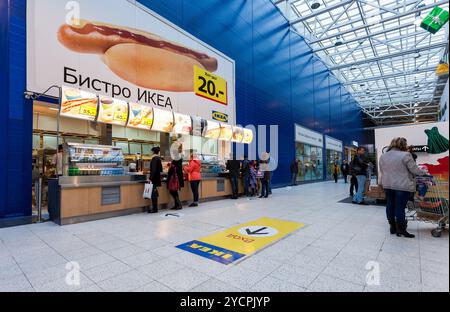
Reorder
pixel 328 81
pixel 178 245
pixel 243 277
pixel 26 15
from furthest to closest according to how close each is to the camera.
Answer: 1. pixel 328 81
2. pixel 26 15
3. pixel 178 245
4. pixel 243 277

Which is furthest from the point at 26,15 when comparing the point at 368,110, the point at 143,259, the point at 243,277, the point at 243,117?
the point at 368,110

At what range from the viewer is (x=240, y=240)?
345 centimetres

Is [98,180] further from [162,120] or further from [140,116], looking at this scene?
[162,120]

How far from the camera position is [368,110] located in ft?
101

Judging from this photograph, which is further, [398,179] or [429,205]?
[429,205]

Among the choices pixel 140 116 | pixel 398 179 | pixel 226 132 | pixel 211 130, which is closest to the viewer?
pixel 398 179

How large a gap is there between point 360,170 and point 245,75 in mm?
6072

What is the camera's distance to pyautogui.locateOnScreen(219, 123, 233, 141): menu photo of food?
8686 millimetres

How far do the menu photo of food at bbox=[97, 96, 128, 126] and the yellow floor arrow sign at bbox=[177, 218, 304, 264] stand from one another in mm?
3642

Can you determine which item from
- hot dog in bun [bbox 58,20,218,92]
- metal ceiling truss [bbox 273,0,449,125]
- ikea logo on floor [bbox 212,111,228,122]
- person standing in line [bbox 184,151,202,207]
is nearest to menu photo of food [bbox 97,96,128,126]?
hot dog in bun [bbox 58,20,218,92]

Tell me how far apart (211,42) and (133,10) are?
3.02 metres

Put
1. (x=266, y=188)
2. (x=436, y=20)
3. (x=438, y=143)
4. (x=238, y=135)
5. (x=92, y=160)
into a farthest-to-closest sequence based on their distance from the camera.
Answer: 1. (x=238, y=135)
2. (x=266, y=188)
3. (x=92, y=160)
4. (x=438, y=143)
5. (x=436, y=20)

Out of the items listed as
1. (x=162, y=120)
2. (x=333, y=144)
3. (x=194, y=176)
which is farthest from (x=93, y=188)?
(x=333, y=144)

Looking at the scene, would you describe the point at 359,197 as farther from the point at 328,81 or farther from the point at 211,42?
the point at 328,81
